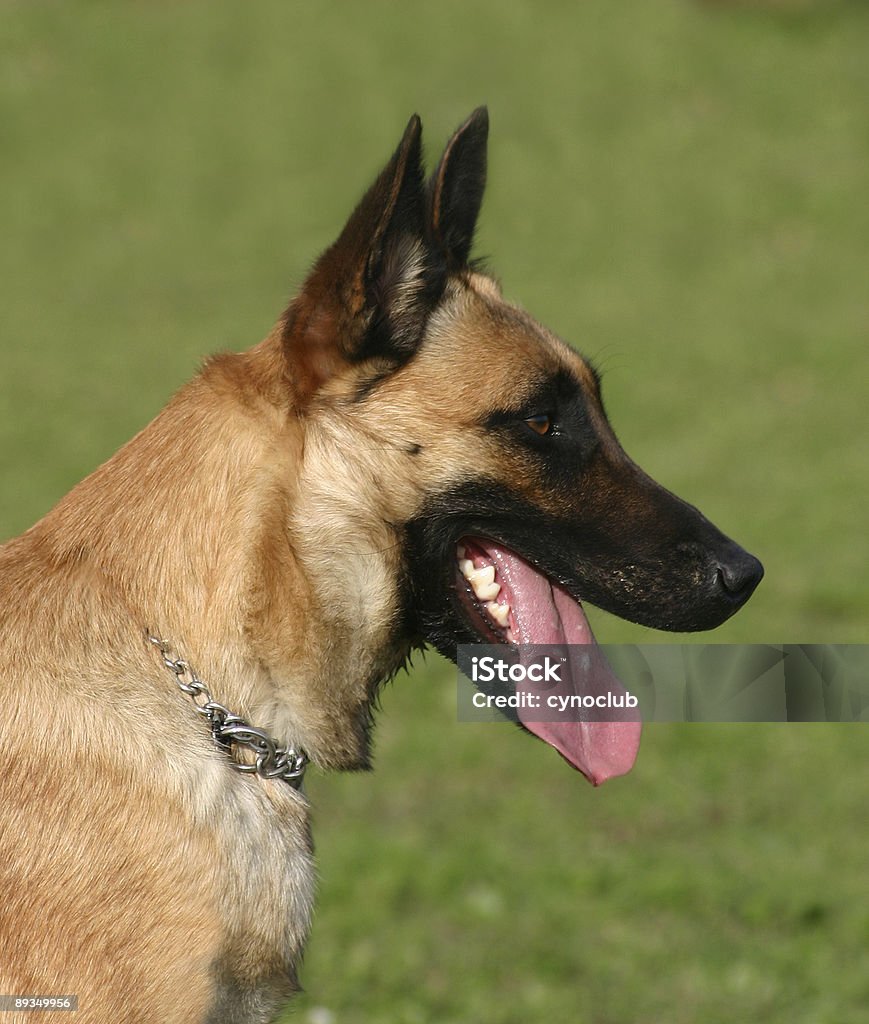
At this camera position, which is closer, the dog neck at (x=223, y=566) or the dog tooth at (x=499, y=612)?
the dog neck at (x=223, y=566)

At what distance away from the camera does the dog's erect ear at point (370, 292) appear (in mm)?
2980

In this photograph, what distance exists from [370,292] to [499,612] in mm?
840

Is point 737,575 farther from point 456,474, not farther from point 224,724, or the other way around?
point 224,724

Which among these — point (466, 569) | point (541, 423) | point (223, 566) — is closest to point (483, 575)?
point (466, 569)

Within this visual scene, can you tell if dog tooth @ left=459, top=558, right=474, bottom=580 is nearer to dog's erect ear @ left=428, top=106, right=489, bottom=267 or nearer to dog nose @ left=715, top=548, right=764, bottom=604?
dog nose @ left=715, top=548, right=764, bottom=604

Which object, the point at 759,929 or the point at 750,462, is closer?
the point at 759,929

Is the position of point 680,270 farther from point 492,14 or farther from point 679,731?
point 679,731

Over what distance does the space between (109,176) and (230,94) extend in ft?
10.7

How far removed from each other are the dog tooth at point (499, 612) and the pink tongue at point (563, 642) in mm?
21

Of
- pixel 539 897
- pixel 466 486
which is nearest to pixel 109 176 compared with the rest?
pixel 539 897

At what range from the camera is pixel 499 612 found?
3.25 metres

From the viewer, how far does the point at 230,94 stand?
23438 millimetres

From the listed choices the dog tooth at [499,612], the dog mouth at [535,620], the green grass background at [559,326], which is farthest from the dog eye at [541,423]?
the green grass background at [559,326]

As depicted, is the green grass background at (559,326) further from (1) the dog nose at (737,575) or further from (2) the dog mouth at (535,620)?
(1) the dog nose at (737,575)
